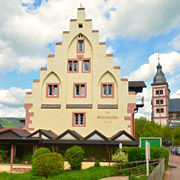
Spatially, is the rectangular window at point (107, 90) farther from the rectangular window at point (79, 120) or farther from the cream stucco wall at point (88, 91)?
the rectangular window at point (79, 120)

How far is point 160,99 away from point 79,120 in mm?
90006

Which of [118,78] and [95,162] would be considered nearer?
[95,162]

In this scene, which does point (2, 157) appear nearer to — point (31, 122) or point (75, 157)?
point (31, 122)

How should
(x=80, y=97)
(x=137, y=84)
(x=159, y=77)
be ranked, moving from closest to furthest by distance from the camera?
(x=80, y=97)
(x=137, y=84)
(x=159, y=77)

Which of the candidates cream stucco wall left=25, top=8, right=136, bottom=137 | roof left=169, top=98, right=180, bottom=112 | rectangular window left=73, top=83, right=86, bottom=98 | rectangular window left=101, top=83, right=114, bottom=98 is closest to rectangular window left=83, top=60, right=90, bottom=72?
cream stucco wall left=25, top=8, right=136, bottom=137

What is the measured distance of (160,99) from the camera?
108 m

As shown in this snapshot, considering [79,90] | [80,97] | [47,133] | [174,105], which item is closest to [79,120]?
[80,97]

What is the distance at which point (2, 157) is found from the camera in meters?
23.2

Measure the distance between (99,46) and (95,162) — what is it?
519 inches

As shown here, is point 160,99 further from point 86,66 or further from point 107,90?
point 86,66

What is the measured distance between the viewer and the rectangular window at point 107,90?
84.7ft

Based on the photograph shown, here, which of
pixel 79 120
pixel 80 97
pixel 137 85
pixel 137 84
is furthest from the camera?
pixel 137 84

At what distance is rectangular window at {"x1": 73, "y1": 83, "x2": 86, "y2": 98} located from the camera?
26266mm

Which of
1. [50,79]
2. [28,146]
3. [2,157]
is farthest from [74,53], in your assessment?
[2,157]
